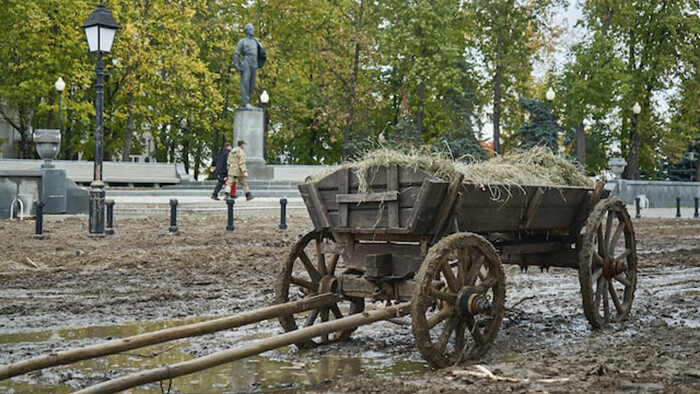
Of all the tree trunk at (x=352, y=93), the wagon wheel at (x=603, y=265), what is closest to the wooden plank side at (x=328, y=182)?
the wagon wheel at (x=603, y=265)

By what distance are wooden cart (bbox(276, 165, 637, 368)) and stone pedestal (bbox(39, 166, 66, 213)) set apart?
54.3ft

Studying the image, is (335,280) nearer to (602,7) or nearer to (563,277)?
(563,277)

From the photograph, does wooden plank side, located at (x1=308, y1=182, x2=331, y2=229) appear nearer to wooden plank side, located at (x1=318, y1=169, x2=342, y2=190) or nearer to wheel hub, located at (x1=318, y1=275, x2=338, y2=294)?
wooden plank side, located at (x1=318, y1=169, x2=342, y2=190)

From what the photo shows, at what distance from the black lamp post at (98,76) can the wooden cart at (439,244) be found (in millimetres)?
10083

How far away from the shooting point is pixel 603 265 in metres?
7.20

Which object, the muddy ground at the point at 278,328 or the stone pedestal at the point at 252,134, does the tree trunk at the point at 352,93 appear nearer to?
the stone pedestal at the point at 252,134

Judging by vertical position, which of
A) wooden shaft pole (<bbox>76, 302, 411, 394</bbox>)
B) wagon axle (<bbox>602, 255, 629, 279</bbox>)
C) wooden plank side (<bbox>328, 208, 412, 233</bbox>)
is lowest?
wooden shaft pole (<bbox>76, 302, 411, 394</bbox>)

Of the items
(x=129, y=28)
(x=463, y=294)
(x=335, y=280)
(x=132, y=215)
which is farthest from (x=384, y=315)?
(x=129, y=28)

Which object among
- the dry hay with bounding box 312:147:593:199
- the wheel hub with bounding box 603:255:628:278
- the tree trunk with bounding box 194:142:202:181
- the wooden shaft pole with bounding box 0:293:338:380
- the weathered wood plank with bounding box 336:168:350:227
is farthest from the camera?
the tree trunk with bounding box 194:142:202:181

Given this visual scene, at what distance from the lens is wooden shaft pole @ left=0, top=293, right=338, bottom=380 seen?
13.1 ft

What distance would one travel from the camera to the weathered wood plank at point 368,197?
5.80 m

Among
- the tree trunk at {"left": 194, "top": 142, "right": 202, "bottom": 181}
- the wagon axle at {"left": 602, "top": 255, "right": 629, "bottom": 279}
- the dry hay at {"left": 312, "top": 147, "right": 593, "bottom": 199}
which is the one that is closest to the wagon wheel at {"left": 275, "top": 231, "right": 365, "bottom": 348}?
the dry hay at {"left": 312, "top": 147, "right": 593, "bottom": 199}

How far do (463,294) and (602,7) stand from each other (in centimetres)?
4236

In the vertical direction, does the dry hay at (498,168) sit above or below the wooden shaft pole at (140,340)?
above
